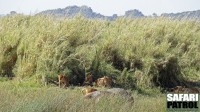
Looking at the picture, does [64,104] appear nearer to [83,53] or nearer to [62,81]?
[62,81]

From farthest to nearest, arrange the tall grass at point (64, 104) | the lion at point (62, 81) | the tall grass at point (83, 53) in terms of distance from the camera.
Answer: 1. the tall grass at point (83, 53)
2. the lion at point (62, 81)
3. the tall grass at point (64, 104)

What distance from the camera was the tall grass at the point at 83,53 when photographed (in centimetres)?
1055

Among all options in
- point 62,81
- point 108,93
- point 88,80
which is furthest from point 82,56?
point 108,93

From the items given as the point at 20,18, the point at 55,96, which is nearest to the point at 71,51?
the point at 55,96

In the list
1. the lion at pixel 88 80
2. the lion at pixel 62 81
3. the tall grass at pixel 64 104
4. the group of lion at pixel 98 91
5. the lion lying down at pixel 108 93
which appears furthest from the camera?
the lion at pixel 88 80

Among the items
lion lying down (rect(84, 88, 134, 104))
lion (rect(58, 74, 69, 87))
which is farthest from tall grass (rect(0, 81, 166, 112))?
lion (rect(58, 74, 69, 87))

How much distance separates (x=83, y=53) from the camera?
1093 cm

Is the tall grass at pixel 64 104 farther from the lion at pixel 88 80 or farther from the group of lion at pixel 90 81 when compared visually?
the lion at pixel 88 80

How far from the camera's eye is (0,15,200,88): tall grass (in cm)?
1055

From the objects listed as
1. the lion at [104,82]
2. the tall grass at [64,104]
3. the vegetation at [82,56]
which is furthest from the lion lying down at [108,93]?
the lion at [104,82]

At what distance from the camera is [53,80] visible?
33.6ft

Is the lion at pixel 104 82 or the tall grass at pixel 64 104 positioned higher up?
the tall grass at pixel 64 104

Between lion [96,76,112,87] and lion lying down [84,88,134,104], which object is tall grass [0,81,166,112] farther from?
lion [96,76,112,87]

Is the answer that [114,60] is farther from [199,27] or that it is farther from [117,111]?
[199,27]
